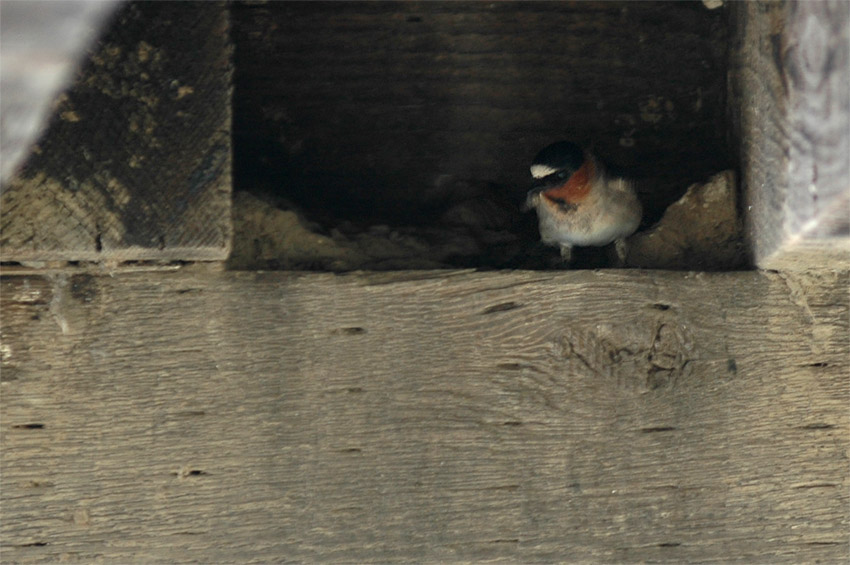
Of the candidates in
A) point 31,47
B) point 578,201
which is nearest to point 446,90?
point 578,201

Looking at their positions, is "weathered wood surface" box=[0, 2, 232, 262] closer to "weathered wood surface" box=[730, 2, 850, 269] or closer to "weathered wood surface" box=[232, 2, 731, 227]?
"weathered wood surface" box=[232, 2, 731, 227]

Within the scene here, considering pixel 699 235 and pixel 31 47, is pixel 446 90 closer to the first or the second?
pixel 699 235

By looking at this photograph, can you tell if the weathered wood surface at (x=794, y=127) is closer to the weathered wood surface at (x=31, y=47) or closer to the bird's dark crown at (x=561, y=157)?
the bird's dark crown at (x=561, y=157)

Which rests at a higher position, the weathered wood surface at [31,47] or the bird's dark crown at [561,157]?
the weathered wood surface at [31,47]

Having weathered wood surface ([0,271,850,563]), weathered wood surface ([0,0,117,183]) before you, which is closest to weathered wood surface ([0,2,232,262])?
weathered wood surface ([0,271,850,563])

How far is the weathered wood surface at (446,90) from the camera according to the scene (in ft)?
7.33

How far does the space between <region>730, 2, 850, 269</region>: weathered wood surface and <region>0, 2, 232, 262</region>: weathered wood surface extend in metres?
0.96

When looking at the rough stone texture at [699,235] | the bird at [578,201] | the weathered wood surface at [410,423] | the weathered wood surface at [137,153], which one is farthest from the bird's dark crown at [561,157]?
the weathered wood surface at [137,153]

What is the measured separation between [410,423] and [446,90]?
78cm

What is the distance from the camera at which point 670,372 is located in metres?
1.95

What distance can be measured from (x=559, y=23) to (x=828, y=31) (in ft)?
2.81

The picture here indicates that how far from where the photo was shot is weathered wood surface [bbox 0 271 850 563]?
1.88m

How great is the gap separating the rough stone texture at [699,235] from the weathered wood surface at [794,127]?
52mm

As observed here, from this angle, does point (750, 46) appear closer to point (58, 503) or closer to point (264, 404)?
point (264, 404)
